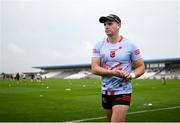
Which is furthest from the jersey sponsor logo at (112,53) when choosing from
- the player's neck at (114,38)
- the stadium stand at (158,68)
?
the stadium stand at (158,68)

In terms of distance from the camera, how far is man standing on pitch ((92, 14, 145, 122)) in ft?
18.2

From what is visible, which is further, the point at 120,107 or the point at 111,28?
the point at 111,28

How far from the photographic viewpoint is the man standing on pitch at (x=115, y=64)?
555cm

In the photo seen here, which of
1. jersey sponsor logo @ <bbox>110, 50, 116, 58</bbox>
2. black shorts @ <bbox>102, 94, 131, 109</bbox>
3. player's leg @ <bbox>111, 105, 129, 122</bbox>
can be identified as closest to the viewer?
player's leg @ <bbox>111, 105, 129, 122</bbox>

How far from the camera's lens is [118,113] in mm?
5395

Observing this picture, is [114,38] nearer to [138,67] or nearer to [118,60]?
[118,60]

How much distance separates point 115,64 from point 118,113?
718 millimetres

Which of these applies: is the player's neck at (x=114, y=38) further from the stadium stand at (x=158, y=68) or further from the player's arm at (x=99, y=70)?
the stadium stand at (x=158, y=68)

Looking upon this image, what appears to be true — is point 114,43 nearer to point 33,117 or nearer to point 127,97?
point 127,97

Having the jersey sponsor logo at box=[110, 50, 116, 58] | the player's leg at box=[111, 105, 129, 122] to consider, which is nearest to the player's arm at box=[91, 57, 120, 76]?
the jersey sponsor logo at box=[110, 50, 116, 58]

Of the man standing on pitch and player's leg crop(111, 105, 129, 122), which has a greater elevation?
the man standing on pitch

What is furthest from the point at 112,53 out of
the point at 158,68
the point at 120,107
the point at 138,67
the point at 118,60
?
the point at 158,68

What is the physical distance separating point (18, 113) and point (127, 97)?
28.8 ft

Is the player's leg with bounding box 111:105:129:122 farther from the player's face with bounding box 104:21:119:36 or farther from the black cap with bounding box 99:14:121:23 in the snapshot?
the black cap with bounding box 99:14:121:23
